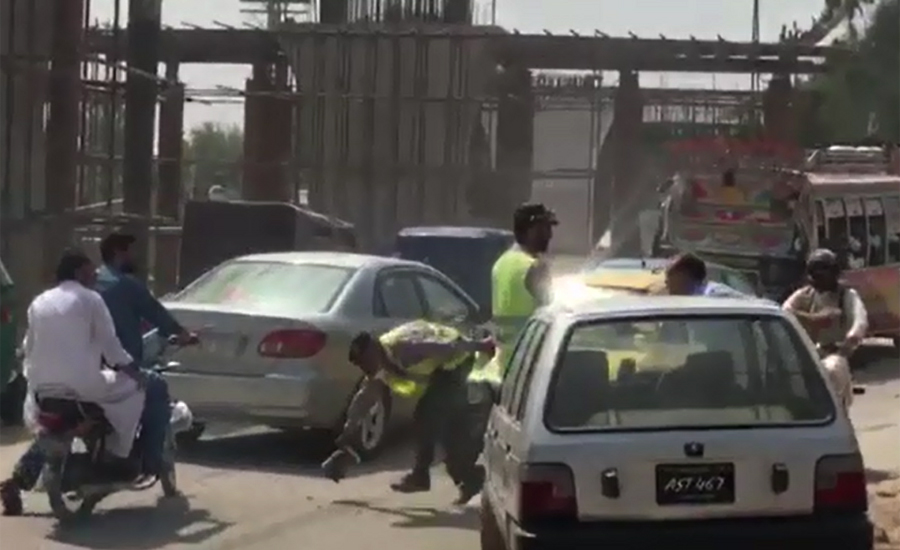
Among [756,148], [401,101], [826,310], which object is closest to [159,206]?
[401,101]

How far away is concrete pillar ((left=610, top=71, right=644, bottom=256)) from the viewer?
3594cm

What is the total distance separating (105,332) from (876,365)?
15279 millimetres

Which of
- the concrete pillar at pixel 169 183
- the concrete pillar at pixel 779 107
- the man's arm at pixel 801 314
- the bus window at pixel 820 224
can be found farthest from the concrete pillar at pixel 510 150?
the man's arm at pixel 801 314

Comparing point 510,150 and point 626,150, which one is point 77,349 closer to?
point 510,150

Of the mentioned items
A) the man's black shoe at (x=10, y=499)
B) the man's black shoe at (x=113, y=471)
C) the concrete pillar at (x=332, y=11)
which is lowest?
the man's black shoe at (x=10, y=499)

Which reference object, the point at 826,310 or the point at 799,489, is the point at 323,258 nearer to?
the point at 826,310

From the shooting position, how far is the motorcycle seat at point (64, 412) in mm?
10336

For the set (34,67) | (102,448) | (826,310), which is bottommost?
(102,448)

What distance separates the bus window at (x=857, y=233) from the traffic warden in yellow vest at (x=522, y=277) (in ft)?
38.2

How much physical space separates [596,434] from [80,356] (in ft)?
12.6

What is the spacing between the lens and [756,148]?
25.4 m

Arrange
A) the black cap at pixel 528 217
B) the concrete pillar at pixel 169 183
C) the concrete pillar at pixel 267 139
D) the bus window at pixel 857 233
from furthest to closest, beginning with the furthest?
the concrete pillar at pixel 267 139
the concrete pillar at pixel 169 183
the bus window at pixel 857 233
the black cap at pixel 528 217

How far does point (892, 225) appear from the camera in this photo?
2359cm

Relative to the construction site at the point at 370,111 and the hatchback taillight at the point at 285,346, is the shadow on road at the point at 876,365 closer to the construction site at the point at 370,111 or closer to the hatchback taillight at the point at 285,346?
the construction site at the point at 370,111
